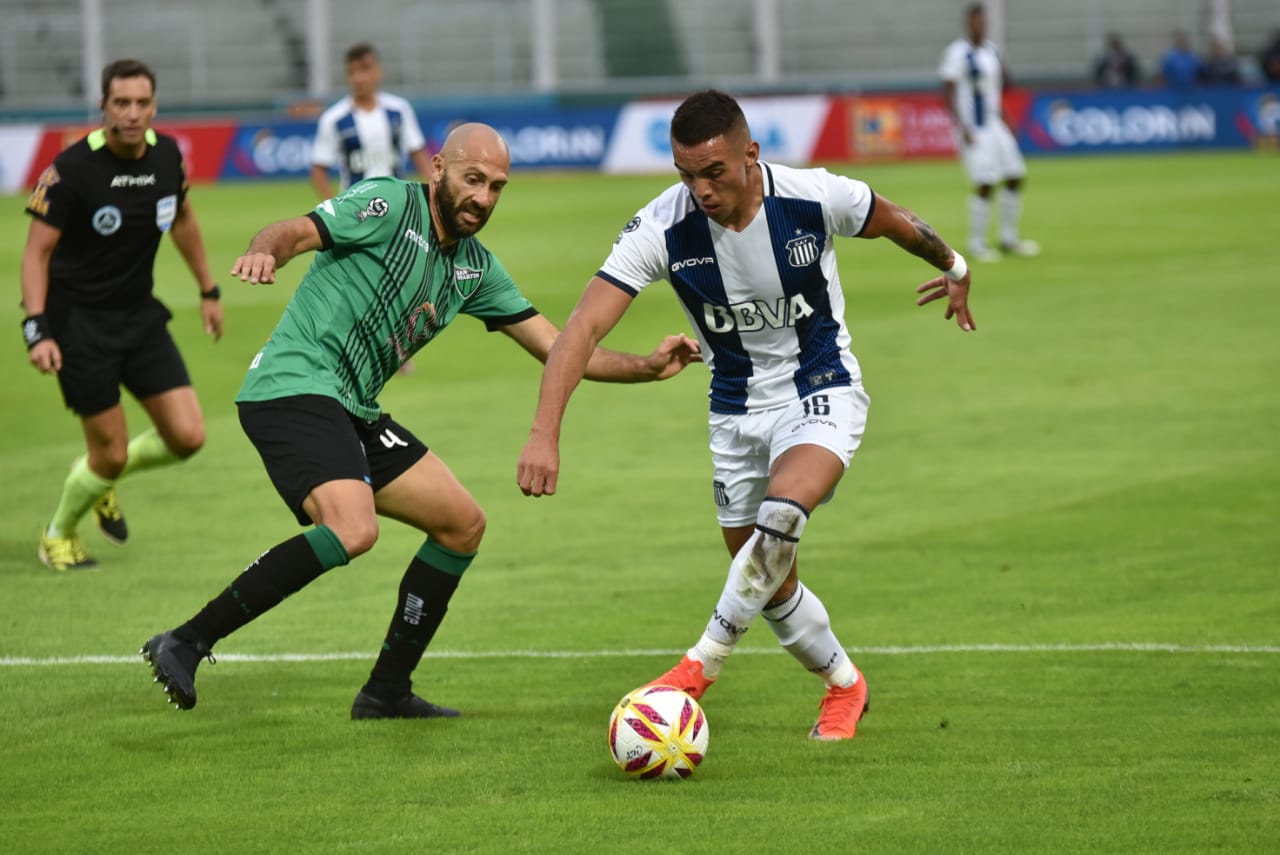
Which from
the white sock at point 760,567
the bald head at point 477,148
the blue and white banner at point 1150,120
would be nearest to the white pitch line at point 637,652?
the white sock at point 760,567

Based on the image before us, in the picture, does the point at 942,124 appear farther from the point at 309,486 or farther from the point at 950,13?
the point at 309,486

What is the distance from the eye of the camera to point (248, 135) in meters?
40.0

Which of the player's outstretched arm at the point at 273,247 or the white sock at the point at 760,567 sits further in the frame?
the white sock at the point at 760,567

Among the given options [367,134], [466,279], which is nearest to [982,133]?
[367,134]

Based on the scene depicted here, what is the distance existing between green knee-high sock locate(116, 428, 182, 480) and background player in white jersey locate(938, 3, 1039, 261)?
13.9m

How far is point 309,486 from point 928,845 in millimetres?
2446

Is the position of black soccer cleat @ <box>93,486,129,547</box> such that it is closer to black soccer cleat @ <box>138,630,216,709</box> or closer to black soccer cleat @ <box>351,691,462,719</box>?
black soccer cleat @ <box>351,691,462,719</box>

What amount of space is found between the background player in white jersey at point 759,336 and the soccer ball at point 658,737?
313 millimetres

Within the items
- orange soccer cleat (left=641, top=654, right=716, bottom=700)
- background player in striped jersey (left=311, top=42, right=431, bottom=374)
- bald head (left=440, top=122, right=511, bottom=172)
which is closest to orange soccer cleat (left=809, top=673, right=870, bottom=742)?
orange soccer cleat (left=641, top=654, right=716, bottom=700)

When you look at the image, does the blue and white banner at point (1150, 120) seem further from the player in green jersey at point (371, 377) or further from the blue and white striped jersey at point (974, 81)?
the player in green jersey at point (371, 377)

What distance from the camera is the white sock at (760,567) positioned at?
20.4ft

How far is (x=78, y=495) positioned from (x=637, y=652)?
354 centimetres

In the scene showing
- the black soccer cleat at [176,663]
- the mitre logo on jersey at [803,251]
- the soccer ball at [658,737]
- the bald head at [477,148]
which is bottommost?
the soccer ball at [658,737]

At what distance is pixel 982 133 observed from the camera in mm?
22859
